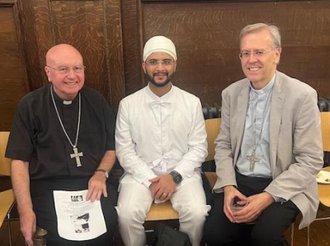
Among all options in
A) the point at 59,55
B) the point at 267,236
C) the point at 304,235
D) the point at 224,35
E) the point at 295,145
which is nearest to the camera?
the point at 267,236

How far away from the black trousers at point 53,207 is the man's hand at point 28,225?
0.19 ft

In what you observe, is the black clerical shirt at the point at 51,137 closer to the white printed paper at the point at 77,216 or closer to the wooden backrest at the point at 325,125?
the white printed paper at the point at 77,216

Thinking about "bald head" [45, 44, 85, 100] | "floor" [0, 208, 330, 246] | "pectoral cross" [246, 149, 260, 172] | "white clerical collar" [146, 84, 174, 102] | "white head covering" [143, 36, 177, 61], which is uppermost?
"white head covering" [143, 36, 177, 61]

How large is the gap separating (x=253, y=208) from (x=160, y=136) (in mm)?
812

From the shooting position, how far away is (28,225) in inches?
83.7

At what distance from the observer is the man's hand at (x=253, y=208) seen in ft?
6.91

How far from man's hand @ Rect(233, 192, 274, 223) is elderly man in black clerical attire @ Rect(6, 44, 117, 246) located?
2.55 ft

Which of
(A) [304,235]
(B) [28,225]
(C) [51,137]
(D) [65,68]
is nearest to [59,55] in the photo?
(D) [65,68]

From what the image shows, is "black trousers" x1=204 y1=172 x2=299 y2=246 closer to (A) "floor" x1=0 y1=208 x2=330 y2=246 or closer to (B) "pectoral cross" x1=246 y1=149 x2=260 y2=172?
(B) "pectoral cross" x1=246 y1=149 x2=260 y2=172

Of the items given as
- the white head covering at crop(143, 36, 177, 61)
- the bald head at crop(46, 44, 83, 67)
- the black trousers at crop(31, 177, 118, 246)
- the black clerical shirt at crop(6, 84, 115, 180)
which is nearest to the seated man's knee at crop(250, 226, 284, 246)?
the black trousers at crop(31, 177, 118, 246)

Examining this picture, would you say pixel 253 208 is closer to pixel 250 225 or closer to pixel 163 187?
pixel 250 225

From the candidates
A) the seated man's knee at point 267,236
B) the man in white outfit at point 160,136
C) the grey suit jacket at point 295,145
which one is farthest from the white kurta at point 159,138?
the seated man's knee at point 267,236

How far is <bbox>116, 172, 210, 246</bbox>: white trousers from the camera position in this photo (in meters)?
2.28

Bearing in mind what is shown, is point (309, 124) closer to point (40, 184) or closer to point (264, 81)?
point (264, 81)
